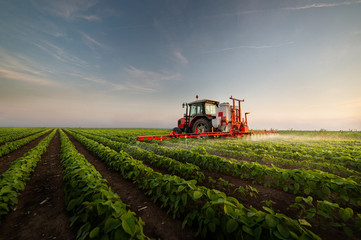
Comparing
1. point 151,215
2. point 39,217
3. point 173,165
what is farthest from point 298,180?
point 39,217

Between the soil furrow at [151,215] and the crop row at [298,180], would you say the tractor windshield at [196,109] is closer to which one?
the crop row at [298,180]

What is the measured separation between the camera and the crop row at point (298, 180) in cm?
288

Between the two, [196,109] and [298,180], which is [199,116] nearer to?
[196,109]

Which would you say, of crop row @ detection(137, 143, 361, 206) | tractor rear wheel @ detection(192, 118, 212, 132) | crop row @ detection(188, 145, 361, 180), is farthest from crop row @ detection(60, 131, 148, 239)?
tractor rear wheel @ detection(192, 118, 212, 132)

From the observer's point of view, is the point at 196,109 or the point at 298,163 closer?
the point at 298,163

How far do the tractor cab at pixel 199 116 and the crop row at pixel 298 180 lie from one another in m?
6.87

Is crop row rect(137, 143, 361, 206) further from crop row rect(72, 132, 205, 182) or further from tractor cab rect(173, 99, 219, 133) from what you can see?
tractor cab rect(173, 99, 219, 133)

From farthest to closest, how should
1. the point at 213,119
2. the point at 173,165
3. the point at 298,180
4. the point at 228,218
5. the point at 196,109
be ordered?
the point at 196,109 < the point at 213,119 < the point at 173,165 < the point at 298,180 < the point at 228,218

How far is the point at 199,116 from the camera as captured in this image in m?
12.9

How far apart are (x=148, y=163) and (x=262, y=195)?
15.2 ft

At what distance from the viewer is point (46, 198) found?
12.2ft

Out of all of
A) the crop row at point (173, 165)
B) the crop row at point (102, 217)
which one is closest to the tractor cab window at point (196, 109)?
the crop row at point (173, 165)

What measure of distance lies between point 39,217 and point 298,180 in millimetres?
5657

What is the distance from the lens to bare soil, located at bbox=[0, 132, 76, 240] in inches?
96.9
